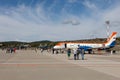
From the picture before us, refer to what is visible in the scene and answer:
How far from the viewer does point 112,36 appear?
8912 centimetres

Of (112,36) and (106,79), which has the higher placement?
(112,36)

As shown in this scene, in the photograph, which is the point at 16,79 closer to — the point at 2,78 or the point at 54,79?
the point at 2,78

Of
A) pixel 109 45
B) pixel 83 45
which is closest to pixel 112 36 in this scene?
pixel 109 45

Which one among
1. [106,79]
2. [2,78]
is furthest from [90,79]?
[2,78]

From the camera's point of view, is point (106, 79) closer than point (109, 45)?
Yes

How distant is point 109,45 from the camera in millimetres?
88562

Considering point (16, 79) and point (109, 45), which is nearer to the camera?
point (16, 79)

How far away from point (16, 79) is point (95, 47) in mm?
74523

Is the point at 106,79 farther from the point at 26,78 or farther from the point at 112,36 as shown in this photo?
the point at 112,36

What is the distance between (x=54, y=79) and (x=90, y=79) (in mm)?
1840

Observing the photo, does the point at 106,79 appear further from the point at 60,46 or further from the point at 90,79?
the point at 60,46

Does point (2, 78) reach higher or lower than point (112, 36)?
lower

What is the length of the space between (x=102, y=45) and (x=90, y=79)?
7469 cm

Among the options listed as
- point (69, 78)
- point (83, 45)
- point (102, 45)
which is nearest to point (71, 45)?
point (83, 45)
